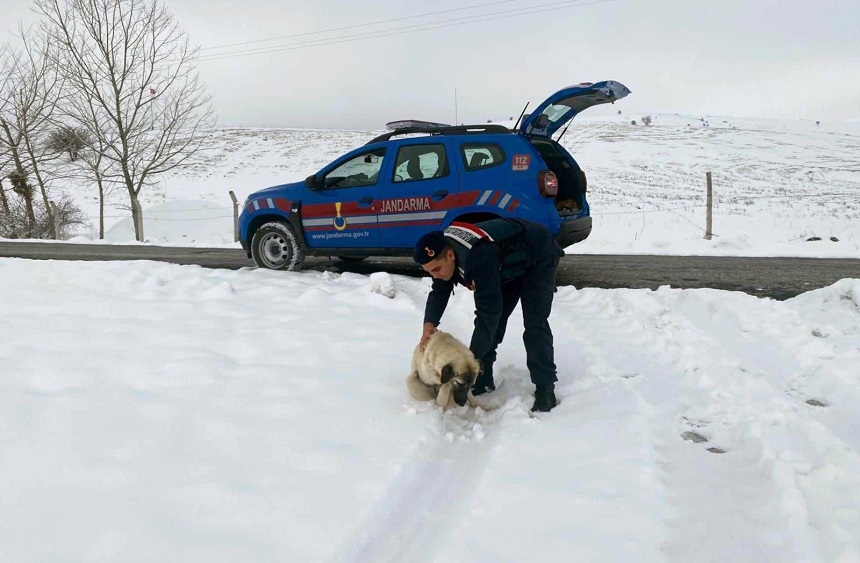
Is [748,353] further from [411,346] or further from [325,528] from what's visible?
[325,528]

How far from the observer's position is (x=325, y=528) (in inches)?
90.4

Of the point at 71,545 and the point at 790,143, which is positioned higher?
the point at 790,143

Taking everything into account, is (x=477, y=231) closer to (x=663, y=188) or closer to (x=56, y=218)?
(x=56, y=218)

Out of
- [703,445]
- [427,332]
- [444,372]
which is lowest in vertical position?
[703,445]

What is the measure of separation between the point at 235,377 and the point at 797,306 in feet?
16.0

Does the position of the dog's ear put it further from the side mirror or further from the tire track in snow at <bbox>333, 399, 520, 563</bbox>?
the side mirror

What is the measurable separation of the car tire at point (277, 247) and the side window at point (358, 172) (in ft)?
2.89

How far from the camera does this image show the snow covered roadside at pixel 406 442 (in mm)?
2229

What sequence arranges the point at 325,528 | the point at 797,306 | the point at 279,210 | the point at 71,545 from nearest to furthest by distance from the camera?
the point at 71,545, the point at 325,528, the point at 797,306, the point at 279,210

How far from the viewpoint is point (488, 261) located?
3252 millimetres

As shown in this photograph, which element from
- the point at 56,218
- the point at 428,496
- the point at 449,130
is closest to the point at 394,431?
the point at 428,496

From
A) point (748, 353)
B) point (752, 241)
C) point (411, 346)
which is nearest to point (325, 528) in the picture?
point (411, 346)

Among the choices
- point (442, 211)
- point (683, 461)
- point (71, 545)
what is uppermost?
point (442, 211)

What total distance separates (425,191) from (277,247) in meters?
2.30
